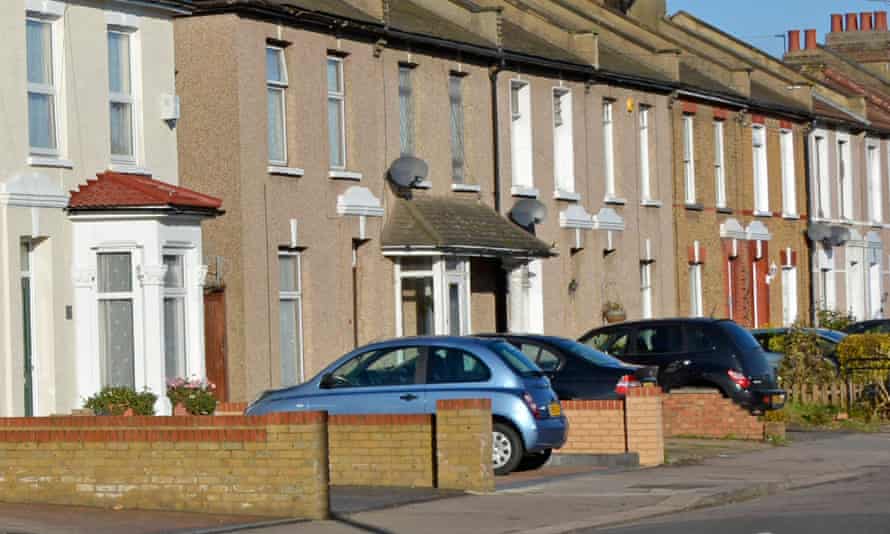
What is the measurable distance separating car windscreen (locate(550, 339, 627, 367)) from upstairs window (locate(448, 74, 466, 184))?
984 centimetres

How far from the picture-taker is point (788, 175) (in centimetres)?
4825

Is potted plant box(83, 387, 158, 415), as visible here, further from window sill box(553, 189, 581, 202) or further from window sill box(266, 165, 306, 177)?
window sill box(553, 189, 581, 202)

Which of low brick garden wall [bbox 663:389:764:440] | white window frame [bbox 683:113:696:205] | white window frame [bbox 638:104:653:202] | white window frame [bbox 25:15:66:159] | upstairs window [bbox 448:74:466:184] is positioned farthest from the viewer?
white window frame [bbox 683:113:696:205]

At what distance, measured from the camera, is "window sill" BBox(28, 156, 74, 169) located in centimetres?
2425

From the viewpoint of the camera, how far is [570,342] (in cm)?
2444

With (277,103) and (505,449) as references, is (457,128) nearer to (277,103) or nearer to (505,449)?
(277,103)

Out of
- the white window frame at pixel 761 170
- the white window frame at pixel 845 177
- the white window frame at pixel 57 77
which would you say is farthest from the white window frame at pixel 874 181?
→ the white window frame at pixel 57 77

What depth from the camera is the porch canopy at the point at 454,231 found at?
31219 millimetres

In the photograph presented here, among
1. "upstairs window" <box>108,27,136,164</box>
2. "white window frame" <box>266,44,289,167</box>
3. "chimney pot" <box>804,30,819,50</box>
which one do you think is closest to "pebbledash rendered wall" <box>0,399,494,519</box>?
"upstairs window" <box>108,27,136,164</box>

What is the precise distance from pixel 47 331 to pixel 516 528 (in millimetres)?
9969

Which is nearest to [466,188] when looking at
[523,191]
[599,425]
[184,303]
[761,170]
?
[523,191]

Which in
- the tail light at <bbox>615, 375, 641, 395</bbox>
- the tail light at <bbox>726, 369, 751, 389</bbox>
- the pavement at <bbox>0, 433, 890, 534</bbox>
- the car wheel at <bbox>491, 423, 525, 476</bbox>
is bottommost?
the pavement at <bbox>0, 433, 890, 534</bbox>

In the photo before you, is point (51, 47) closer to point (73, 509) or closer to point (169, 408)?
point (169, 408)

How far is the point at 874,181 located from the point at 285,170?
2910 centimetres
